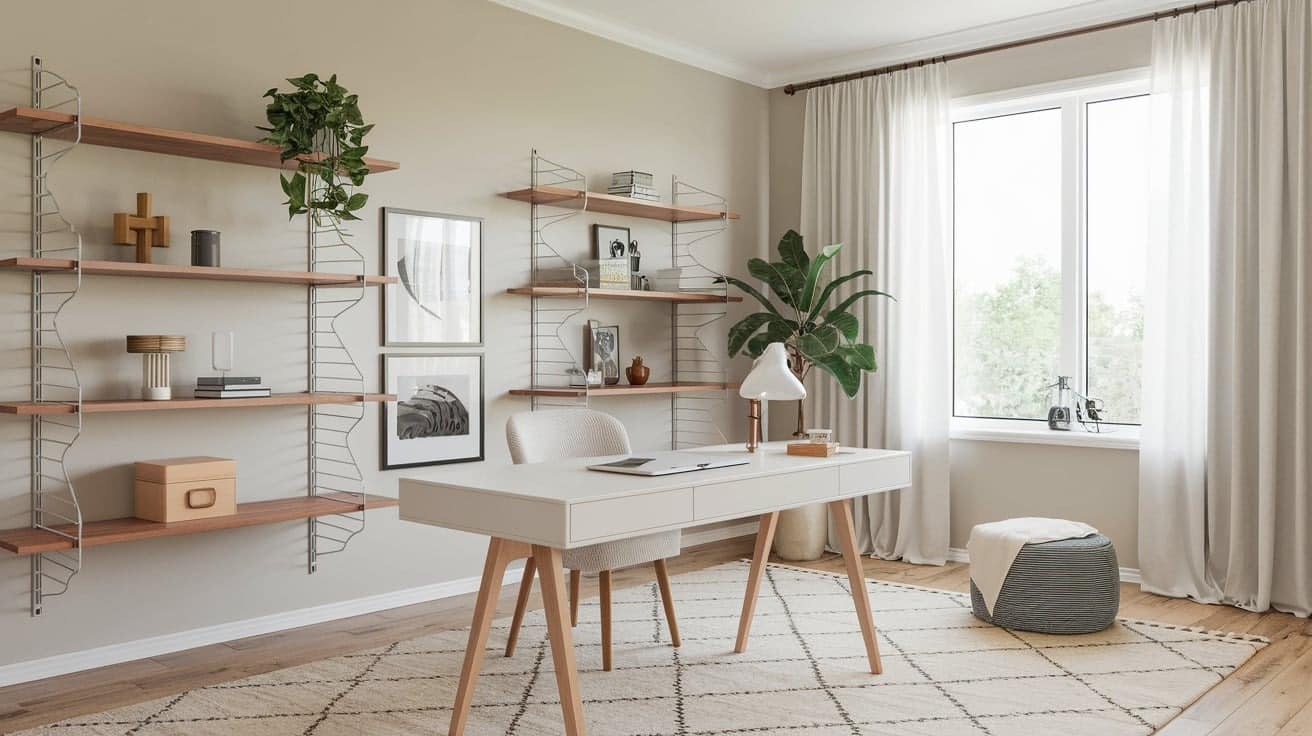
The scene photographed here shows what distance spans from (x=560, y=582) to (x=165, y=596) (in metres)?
1.75

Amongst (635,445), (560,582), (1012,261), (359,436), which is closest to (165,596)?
(359,436)

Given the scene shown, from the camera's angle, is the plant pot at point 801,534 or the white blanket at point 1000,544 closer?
the white blanket at point 1000,544

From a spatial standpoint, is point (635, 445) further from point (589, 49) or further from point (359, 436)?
point (589, 49)

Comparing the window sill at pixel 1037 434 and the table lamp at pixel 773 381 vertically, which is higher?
the table lamp at pixel 773 381

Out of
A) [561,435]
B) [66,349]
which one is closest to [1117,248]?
[561,435]

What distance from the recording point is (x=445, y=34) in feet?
14.4

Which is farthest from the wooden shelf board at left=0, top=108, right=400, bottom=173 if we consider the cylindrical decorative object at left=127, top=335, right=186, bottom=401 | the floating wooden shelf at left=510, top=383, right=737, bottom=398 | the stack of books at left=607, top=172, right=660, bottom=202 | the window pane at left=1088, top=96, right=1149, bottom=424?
the window pane at left=1088, top=96, right=1149, bottom=424

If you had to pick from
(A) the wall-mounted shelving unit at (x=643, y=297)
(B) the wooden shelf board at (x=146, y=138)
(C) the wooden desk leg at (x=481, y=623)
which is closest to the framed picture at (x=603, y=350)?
(A) the wall-mounted shelving unit at (x=643, y=297)

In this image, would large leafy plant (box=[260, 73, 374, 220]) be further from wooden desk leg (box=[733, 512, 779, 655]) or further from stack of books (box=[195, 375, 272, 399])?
wooden desk leg (box=[733, 512, 779, 655])

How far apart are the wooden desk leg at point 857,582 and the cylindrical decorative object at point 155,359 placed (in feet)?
7.14

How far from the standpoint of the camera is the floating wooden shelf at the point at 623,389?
4617 mm

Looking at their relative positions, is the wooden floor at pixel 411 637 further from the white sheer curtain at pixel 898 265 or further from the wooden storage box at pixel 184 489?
the white sheer curtain at pixel 898 265

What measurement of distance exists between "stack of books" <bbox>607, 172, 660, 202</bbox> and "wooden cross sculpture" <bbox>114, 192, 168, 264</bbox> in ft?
6.95

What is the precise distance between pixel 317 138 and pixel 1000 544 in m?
2.92
